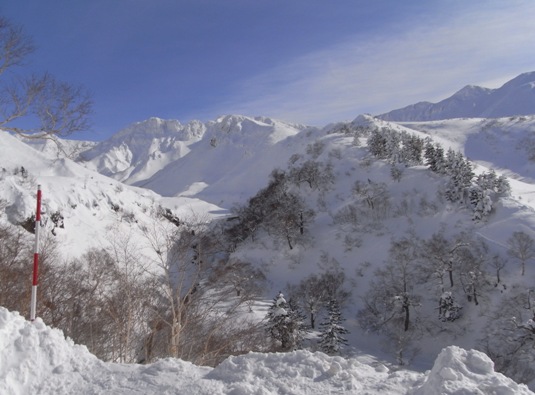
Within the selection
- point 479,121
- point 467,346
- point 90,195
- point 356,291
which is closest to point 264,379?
point 467,346

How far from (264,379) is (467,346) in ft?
81.9

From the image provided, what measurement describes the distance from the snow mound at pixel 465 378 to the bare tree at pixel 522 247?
2667cm

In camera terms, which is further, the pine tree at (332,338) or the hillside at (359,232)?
the hillside at (359,232)

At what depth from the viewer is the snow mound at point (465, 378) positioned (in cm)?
410

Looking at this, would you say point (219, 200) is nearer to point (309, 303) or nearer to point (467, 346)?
point (309, 303)

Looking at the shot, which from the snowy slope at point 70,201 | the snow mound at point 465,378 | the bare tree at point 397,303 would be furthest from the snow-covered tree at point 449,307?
the snowy slope at point 70,201

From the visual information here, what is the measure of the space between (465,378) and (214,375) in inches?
124

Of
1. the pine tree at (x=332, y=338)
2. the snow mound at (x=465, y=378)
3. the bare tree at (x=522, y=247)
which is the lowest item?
the pine tree at (x=332, y=338)

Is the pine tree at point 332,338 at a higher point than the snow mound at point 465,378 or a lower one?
lower

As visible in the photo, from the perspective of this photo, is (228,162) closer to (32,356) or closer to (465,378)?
(32,356)

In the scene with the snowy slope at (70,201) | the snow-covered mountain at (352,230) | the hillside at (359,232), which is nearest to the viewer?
the snow-covered mountain at (352,230)

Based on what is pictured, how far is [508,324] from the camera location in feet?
78.1

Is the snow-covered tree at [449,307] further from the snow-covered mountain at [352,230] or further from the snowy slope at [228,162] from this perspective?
the snowy slope at [228,162]

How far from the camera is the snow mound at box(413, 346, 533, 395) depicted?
4102 millimetres
